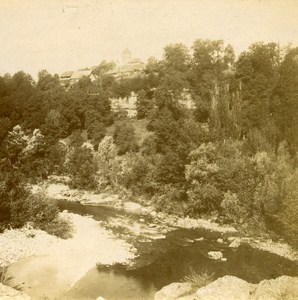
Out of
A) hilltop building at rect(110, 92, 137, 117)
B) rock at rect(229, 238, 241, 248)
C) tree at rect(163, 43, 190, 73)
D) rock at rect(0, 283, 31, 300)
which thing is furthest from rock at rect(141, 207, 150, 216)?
tree at rect(163, 43, 190, 73)

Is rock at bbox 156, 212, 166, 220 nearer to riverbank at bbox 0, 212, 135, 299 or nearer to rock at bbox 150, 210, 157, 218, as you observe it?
rock at bbox 150, 210, 157, 218

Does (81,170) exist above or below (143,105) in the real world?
below

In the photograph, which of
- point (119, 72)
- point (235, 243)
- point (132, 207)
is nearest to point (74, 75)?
point (119, 72)

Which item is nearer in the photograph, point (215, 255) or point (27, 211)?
point (215, 255)

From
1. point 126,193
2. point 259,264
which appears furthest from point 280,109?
point 259,264

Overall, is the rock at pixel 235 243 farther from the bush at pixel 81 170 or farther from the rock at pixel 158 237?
the bush at pixel 81 170

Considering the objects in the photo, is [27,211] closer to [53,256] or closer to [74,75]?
[53,256]
